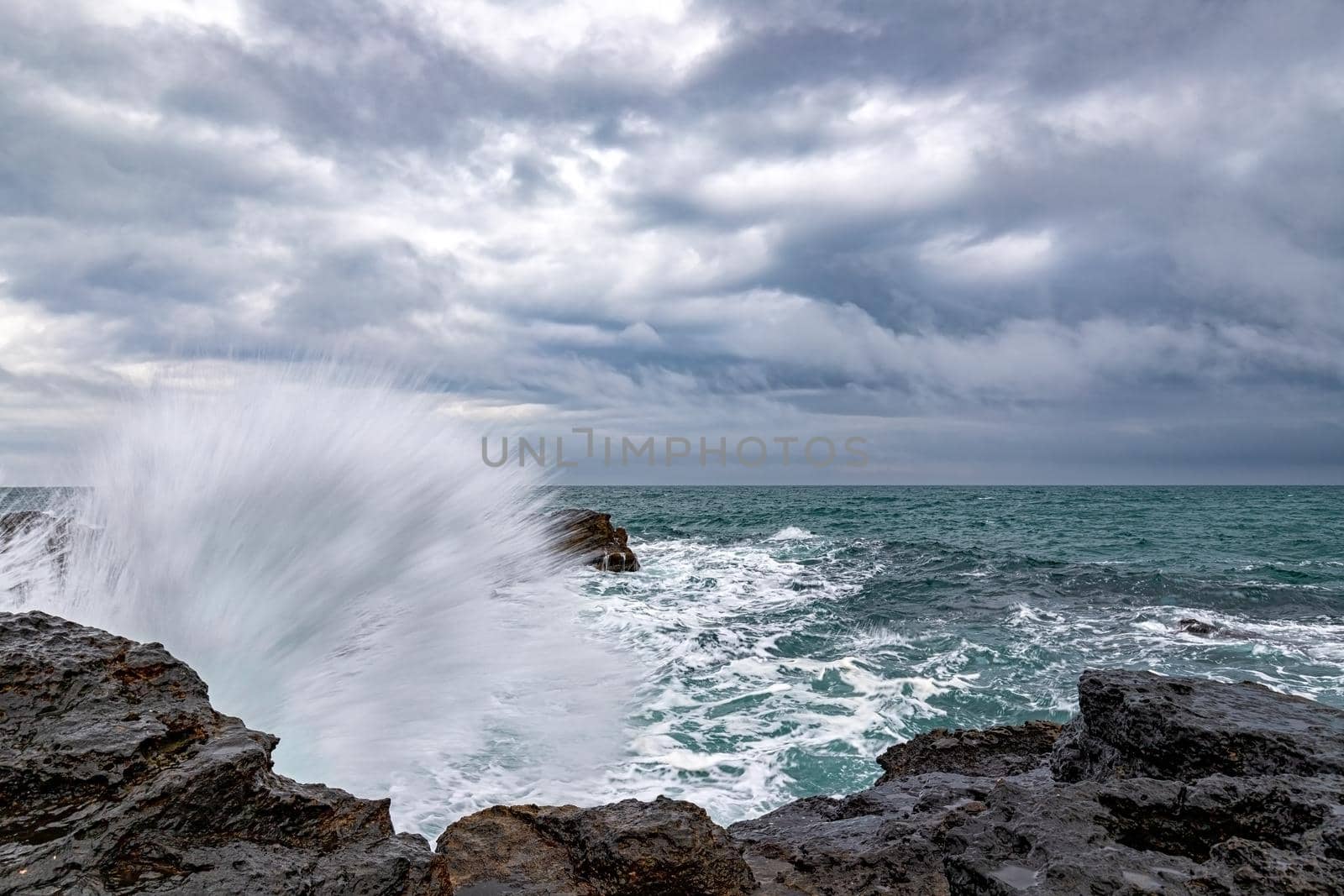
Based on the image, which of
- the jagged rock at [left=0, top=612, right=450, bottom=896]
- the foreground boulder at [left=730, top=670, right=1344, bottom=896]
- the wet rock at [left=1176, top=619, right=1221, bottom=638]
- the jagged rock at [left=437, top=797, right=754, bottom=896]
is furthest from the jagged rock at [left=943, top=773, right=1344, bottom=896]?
the wet rock at [left=1176, top=619, right=1221, bottom=638]

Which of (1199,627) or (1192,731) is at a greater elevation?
(1192,731)

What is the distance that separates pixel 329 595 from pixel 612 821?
3147 mm

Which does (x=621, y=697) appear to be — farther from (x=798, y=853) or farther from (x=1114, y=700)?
(x=1114, y=700)

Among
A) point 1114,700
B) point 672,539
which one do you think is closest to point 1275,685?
point 1114,700

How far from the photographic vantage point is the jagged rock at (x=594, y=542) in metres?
16.4

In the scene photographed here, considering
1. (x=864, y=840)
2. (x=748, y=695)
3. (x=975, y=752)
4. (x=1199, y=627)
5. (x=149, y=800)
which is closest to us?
(x=149, y=800)

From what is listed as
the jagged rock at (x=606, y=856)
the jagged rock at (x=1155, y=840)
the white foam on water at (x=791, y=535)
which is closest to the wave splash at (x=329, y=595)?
the jagged rock at (x=606, y=856)

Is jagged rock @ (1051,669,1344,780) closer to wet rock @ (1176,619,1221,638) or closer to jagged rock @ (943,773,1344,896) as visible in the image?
jagged rock @ (943,773,1344,896)

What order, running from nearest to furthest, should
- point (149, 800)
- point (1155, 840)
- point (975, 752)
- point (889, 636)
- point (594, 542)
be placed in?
point (149, 800) < point (1155, 840) < point (975, 752) < point (889, 636) < point (594, 542)

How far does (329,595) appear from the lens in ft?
16.9

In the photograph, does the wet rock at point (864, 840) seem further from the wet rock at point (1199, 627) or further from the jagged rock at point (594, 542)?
the jagged rock at point (594, 542)

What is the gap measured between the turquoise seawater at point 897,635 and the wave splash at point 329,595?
1.18 m

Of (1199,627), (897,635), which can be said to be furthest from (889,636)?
(1199,627)

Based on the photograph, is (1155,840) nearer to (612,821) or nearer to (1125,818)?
(1125,818)
